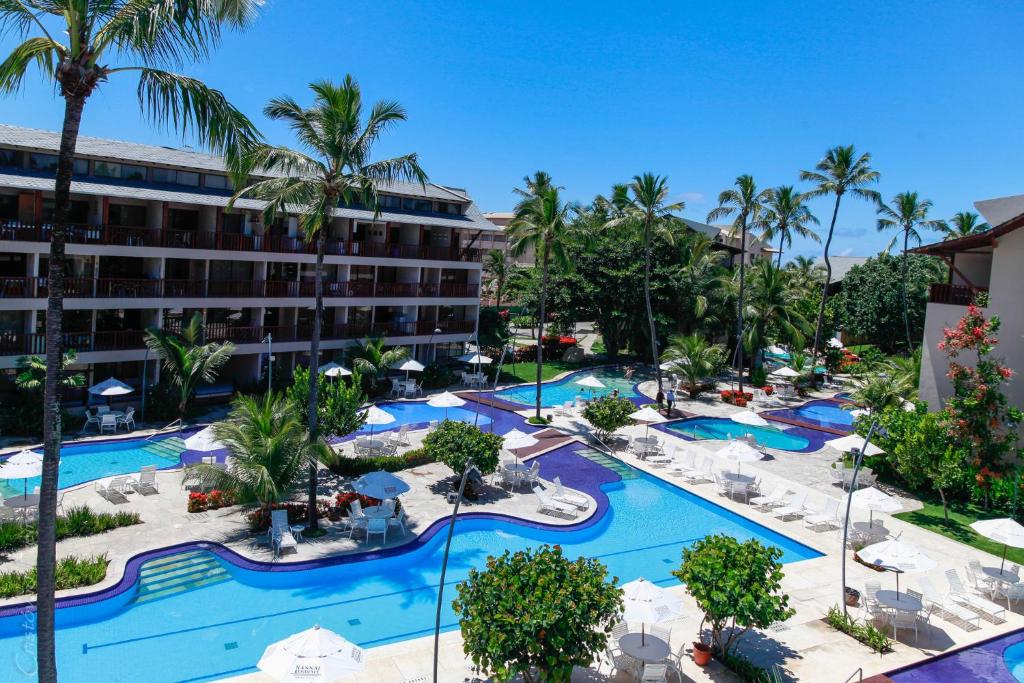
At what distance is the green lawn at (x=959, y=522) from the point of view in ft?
64.3

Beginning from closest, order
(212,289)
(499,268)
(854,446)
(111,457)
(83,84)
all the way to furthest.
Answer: (83,84)
(111,457)
(854,446)
(212,289)
(499,268)

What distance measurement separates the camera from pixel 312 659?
10508mm

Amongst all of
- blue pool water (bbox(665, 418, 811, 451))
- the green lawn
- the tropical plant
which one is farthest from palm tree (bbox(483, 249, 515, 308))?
the tropical plant

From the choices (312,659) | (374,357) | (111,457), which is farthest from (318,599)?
(374,357)

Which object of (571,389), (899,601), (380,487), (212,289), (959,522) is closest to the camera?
(899,601)

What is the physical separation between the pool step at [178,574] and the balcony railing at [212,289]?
1476 centimetres

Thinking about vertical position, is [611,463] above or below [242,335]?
below

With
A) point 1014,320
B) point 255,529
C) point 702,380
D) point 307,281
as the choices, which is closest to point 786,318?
point 702,380

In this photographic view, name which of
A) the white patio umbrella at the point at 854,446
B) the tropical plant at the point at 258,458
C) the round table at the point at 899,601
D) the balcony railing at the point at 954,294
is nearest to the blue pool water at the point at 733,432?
the white patio umbrella at the point at 854,446

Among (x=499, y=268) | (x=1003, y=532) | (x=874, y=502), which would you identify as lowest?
(x=874, y=502)

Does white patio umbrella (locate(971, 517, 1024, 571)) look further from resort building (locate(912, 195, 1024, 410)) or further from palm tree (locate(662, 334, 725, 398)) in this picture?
palm tree (locate(662, 334, 725, 398))

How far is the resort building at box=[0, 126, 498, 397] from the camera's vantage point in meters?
27.0

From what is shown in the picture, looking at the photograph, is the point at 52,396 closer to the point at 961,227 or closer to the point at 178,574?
the point at 178,574

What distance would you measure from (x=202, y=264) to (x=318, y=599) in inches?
865
